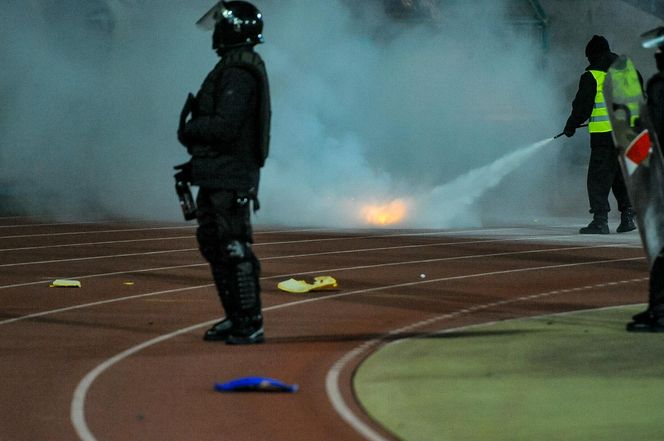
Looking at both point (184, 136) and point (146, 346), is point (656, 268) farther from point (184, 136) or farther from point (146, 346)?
point (146, 346)

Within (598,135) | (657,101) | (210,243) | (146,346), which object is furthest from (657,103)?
(598,135)

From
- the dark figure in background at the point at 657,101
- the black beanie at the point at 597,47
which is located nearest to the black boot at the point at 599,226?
the black beanie at the point at 597,47

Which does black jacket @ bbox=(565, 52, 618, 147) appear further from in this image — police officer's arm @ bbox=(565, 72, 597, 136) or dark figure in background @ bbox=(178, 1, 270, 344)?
dark figure in background @ bbox=(178, 1, 270, 344)

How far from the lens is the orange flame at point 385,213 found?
62.1ft

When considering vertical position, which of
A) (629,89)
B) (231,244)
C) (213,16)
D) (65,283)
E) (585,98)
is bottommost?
(65,283)

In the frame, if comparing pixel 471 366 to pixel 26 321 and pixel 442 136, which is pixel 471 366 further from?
pixel 442 136

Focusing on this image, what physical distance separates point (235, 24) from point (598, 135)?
A: 8685mm

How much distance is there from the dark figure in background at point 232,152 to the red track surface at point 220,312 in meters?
0.39

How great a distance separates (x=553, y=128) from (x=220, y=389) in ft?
66.4

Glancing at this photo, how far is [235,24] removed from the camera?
29.5 ft

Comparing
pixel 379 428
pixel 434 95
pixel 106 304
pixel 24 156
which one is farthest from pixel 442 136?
pixel 379 428

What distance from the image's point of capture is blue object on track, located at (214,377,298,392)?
7531 millimetres

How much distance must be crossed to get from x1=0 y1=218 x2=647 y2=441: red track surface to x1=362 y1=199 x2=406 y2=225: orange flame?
4.73 feet

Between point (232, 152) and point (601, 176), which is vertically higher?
point (232, 152)
